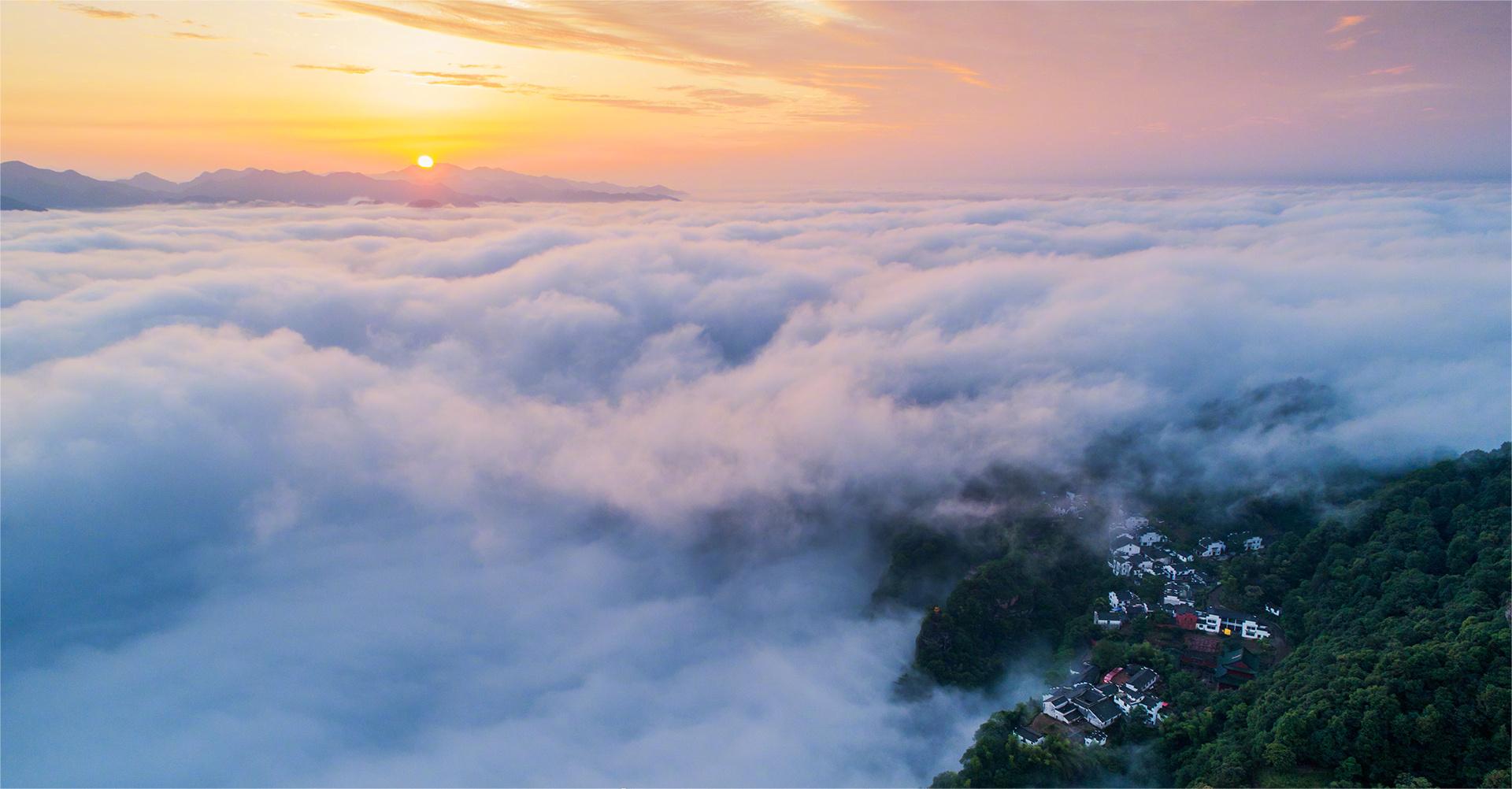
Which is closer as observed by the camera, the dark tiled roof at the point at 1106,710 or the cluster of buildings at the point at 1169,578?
the dark tiled roof at the point at 1106,710

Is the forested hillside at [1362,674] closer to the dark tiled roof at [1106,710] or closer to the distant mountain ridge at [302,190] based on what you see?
the dark tiled roof at [1106,710]

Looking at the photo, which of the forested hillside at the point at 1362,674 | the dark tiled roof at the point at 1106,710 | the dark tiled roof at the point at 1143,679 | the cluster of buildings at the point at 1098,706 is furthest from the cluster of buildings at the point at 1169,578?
the dark tiled roof at the point at 1106,710

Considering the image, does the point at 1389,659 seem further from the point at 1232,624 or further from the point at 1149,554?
the point at 1149,554

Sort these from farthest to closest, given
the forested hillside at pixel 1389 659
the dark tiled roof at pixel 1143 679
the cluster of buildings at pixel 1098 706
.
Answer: the dark tiled roof at pixel 1143 679 → the cluster of buildings at pixel 1098 706 → the forested hillside at pixel 1389 659

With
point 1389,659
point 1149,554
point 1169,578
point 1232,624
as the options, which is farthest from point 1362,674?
point 1149,554

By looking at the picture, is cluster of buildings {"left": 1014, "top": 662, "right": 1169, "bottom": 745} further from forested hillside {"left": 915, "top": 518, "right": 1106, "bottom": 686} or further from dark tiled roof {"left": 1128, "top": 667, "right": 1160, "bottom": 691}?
forested hillside {"left": 915, "top": 518, "right": 1106, "bottom": 686}

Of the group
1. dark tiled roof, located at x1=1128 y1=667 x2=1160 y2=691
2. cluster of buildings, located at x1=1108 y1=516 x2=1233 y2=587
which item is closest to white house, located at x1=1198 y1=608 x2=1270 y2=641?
cluster of buildings, located at x1=1108 y1=516 x2=1233 y2=587
